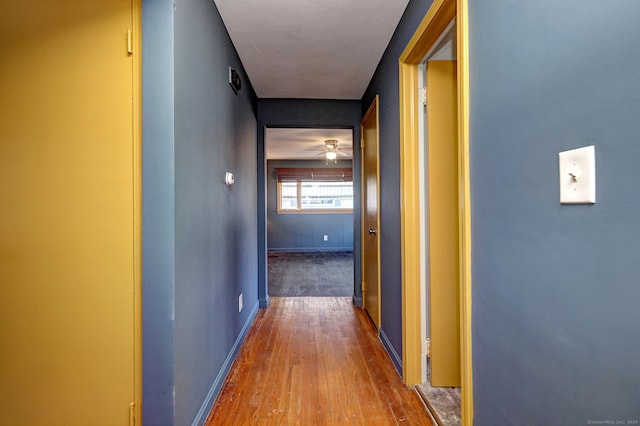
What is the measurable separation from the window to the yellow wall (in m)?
6.06

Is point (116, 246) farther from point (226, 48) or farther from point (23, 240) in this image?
point (226, 48)

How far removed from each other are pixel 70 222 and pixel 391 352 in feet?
6.65

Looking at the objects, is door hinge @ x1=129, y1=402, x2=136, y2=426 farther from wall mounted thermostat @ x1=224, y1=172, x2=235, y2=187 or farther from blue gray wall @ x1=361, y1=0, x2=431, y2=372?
blue gray wall @ x1=361, y1=0, x2=431, y2=372

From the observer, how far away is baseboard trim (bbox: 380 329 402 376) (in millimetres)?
1991

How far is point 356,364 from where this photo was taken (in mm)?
2129

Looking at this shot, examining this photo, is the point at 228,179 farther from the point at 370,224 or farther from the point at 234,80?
the point at 370,224

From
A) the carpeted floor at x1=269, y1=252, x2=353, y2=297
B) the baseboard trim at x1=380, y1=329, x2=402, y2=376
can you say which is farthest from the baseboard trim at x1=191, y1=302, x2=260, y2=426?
the carpeted floor at x1=269, y1=252, x2=353, y2=297

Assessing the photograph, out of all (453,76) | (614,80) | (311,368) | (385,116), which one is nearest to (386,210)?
(385,116)

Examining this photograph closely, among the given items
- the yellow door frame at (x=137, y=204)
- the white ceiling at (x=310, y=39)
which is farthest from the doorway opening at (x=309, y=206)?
the yellow door frame at (x=137, y=204)

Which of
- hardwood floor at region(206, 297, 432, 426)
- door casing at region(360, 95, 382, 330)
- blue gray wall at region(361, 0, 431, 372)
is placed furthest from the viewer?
door casing at region(360, 95, 382, 330)

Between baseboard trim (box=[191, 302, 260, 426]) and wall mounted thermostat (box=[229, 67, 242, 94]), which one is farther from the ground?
wall mounted thermostat (box=[229, 67, 242, 94])

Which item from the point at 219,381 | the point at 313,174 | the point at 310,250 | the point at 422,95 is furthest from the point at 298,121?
the point at 310,250

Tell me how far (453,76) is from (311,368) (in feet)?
6.78

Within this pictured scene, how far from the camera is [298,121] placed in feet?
11.2
